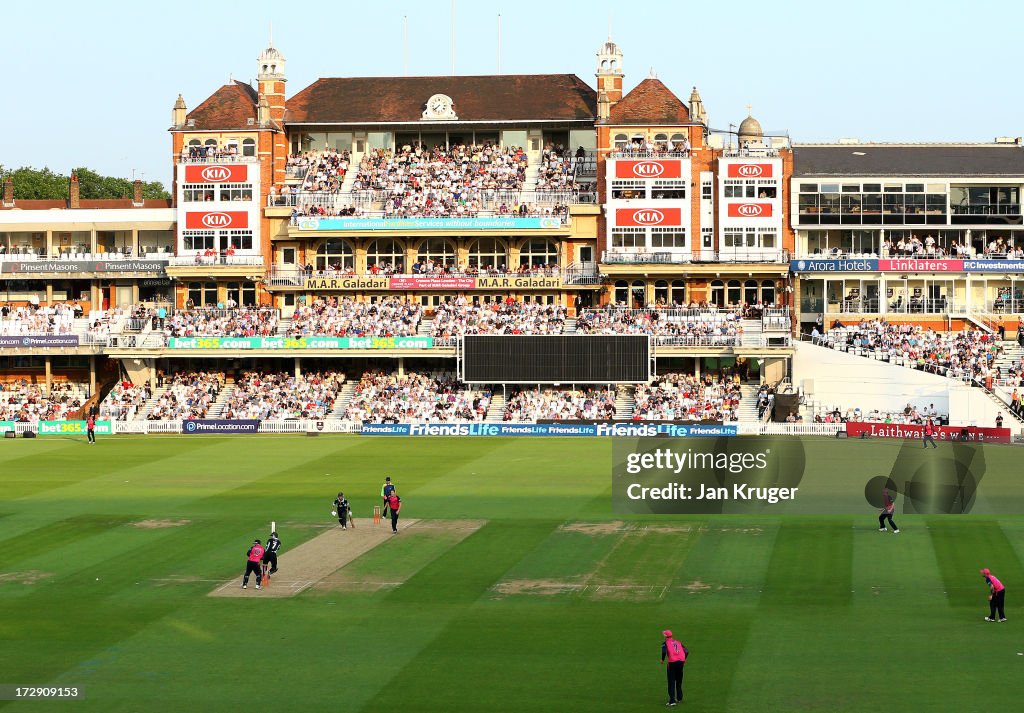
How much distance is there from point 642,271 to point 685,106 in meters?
9.67

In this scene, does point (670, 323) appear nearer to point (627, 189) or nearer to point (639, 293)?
point (639, 293)

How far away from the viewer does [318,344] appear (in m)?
73.5

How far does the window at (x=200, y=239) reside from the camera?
7975cm

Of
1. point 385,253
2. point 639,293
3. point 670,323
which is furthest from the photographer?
point 385,253

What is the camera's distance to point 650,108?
79.8m

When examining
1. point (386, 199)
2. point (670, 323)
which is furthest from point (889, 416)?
point (386, 199)

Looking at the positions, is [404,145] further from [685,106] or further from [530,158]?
[685,106]

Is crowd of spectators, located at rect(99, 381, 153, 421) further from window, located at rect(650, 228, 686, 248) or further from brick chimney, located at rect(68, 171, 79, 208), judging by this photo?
window, located at rect(650, 228, 686, 248)

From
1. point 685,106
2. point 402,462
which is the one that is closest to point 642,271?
point 685,106

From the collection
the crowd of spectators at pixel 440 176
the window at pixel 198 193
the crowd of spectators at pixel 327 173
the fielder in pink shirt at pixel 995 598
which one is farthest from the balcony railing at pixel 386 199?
the fielder in pink shirt at pixel 995 598

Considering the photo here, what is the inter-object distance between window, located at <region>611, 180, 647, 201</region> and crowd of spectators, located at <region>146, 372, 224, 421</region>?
22.0 m

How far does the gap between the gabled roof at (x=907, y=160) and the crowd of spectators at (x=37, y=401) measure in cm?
3833

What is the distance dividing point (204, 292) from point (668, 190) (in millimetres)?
24831

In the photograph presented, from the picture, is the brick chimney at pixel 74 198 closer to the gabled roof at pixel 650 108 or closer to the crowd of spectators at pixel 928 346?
the gabled roof at pixel 650 108
